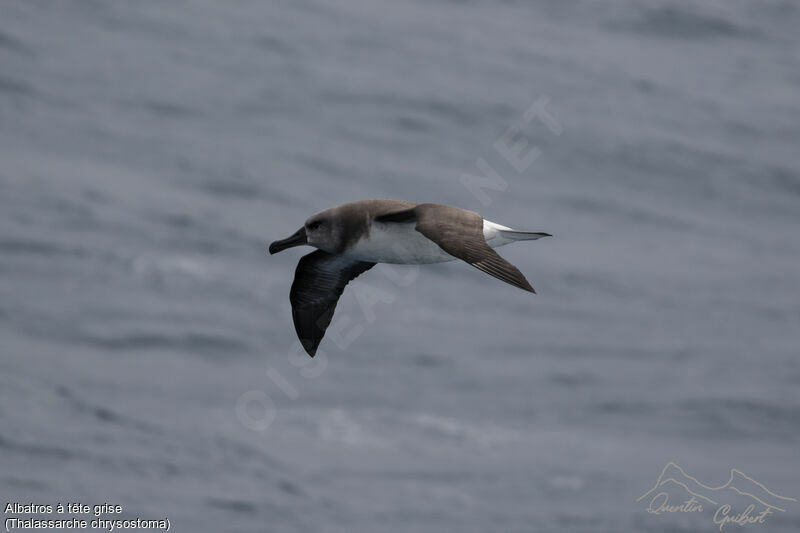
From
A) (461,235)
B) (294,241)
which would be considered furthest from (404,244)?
(294,241)

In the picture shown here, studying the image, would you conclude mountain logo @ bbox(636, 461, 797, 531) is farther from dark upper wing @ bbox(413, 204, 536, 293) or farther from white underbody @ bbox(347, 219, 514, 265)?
dark upper wing @ bbox(413, 204, 536, 293)

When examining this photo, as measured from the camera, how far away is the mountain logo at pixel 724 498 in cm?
10976

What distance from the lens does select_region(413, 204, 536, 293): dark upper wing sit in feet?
36.1

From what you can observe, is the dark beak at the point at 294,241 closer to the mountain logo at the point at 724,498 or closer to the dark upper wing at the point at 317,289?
the dark upper wing at the point at 317,289

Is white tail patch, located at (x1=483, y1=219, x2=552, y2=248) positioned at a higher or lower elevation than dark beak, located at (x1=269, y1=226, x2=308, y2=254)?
higher

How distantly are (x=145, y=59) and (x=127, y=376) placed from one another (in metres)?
74.6

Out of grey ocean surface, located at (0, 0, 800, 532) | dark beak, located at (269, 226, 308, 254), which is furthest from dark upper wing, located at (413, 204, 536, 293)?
grey ocean surface, located at (0, 0, 800, 532)

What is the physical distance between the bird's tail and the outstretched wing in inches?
12.6

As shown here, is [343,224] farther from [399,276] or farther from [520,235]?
[399,276]

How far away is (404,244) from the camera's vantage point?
12.3 meters

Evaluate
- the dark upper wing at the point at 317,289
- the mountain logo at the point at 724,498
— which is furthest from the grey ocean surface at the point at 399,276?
Result: the dark upper wing at the point at 317,289

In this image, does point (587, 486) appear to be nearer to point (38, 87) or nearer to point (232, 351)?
point (232, 351)

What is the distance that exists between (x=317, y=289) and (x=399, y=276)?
106m

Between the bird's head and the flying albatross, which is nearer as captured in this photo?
the flying albatross
